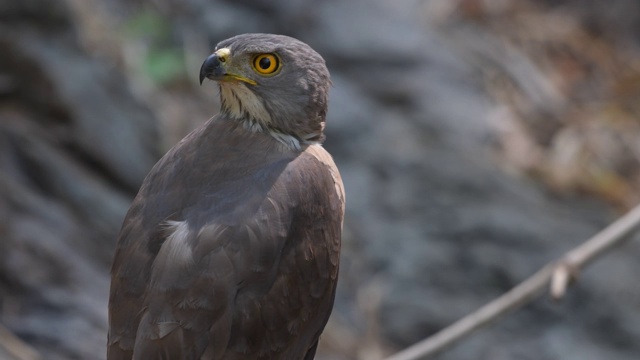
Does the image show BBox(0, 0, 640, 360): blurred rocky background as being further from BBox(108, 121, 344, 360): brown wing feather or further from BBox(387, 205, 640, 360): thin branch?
BBox(387, 205, 640, 360): thin branch

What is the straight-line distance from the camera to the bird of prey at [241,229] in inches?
140

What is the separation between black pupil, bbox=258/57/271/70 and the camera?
3.96 metres

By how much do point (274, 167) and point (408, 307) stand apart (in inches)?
141

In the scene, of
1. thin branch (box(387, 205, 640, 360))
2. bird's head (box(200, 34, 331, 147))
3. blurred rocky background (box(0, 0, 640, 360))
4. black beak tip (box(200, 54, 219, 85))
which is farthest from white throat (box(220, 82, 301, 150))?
blurred rocky background (box(0, 0, 640, 360))

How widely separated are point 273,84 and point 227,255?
0.72 metres

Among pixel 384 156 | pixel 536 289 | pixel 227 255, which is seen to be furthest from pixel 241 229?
pixel 384 156

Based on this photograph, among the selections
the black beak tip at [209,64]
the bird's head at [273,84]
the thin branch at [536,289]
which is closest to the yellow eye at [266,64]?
the bird's head at [273,84]

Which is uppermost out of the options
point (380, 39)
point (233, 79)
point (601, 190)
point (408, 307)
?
point (380, 39)

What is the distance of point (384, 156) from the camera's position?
27.1 ft

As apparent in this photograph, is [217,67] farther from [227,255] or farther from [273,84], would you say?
[227,255]

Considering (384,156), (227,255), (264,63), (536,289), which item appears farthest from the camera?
(384,156)

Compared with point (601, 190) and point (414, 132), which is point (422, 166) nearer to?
point (414, 132)

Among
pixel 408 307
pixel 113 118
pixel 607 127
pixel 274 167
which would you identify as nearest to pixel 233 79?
pixel 274 167

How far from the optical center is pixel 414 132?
8.53m
